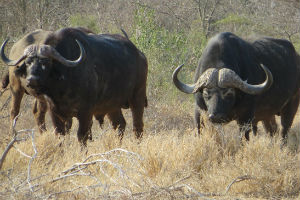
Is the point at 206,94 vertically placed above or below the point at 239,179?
above

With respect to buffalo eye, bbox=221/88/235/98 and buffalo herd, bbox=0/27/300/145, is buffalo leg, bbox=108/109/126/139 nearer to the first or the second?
buffalo herd, bbox=0/27/300/145

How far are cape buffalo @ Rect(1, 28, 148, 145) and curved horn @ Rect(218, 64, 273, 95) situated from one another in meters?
1.74

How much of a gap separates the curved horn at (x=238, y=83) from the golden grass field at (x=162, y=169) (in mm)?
730

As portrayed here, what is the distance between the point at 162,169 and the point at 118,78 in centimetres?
267

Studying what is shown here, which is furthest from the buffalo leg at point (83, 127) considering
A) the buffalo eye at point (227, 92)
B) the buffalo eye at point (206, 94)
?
the buffalo eye at point (227, 92)

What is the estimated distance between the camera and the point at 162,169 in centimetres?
589

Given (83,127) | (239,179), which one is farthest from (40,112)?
(239,179)

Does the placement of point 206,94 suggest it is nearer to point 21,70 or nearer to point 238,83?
point 238,83

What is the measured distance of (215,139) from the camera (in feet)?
21.8

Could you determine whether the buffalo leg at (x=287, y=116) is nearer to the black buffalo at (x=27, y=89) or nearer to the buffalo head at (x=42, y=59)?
the black buffalo at (x=27, y=89)

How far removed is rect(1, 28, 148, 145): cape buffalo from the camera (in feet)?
23.2

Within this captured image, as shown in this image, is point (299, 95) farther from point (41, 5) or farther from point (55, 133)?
point (41, 5)

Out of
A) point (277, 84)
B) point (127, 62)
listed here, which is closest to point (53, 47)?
point (127, 62)

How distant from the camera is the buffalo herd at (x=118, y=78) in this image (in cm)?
717
